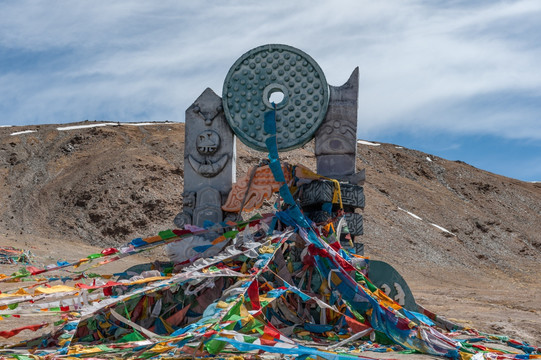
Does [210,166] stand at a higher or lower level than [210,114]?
lower

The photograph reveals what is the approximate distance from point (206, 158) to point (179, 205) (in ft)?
54.9

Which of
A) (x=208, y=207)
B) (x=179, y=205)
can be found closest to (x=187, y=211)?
(x=208, y=207)

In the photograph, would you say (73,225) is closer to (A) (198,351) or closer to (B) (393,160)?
(B) (393,160)

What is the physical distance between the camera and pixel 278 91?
9.23 metres

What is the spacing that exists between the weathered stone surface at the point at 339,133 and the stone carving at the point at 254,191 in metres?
0.73

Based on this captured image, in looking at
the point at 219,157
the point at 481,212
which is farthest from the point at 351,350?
the point at 481,212

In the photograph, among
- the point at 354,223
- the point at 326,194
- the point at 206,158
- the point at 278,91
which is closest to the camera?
the point at 326,194

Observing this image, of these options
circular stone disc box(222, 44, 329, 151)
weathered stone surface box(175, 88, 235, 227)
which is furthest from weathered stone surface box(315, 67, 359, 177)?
weathered stone surface box(175, 88, 235, 227)

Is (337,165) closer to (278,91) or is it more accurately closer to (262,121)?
(262,121)

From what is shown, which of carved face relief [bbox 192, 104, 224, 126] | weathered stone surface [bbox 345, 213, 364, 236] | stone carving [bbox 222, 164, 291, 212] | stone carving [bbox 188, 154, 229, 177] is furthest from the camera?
carved face relief [bbox 192, 104, 224, 126]

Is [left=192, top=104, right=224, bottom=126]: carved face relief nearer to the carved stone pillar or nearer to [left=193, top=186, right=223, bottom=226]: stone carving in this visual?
[left=193, top=186, right=223, bottom=226]: stone carving

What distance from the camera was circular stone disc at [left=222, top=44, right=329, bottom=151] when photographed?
9031 mm

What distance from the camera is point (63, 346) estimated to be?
5.16m

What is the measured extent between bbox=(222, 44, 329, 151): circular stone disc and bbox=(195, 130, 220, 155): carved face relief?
309 mm
